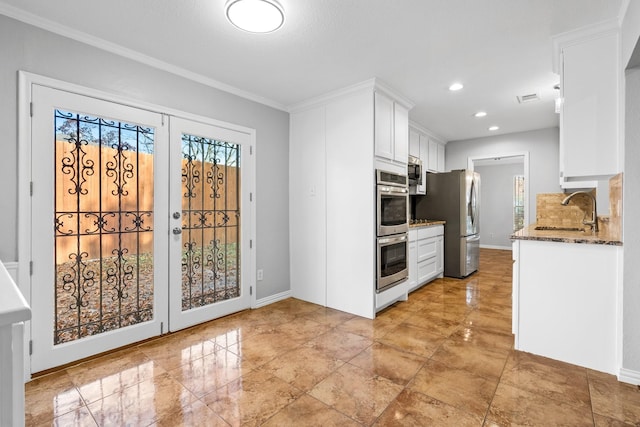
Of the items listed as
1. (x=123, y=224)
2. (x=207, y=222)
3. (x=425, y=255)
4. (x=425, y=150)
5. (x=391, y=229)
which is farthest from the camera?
(x=425, y=150)

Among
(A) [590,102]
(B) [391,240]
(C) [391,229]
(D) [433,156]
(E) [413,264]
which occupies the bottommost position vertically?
(E) [413,264]

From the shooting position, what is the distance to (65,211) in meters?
2.23

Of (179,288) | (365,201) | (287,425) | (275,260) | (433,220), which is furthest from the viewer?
(433,220)

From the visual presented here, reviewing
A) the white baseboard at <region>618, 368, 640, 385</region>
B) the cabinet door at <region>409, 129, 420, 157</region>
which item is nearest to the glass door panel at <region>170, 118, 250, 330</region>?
the cabinet door at <region>409, 129, 420, 157</region>

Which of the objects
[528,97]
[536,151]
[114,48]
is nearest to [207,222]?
[114,48]

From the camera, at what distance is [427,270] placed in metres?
4.42

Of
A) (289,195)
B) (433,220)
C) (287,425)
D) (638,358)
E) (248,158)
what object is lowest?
(287,425)

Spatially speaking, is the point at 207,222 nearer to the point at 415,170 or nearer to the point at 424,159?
the point at 415,170

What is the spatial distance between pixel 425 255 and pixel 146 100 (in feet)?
12.5

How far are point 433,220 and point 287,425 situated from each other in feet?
13.5

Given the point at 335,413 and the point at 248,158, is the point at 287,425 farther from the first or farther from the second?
the point at 248,158

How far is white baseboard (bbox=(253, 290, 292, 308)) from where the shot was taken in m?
3.54

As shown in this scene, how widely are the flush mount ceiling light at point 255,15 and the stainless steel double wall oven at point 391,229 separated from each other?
67.0 inches

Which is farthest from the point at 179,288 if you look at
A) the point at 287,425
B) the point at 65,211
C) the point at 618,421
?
the point at 618,421
